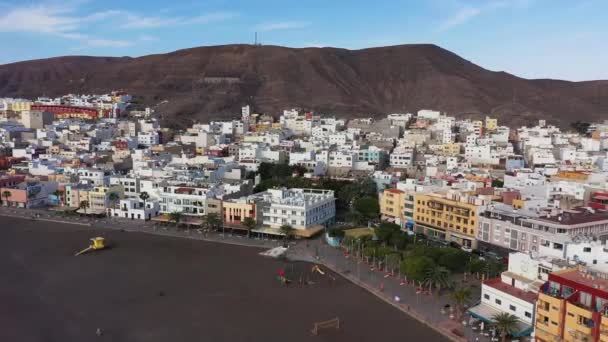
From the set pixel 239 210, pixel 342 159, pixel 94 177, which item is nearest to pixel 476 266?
pixel 239 210

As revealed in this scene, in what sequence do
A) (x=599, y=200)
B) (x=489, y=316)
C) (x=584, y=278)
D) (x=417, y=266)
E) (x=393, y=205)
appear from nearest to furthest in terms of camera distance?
(x=584, y=278)
(x=489, y=316)
(x=417, y=266)
(x=599, y=200)
(x=393, y=205)

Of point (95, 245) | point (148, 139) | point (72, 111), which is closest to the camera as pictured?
point (95, 245)

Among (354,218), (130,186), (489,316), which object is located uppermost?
(130,186)

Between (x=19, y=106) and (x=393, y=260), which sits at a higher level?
Result: (x=19, y=106)

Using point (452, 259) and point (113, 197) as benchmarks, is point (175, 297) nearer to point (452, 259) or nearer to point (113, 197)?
point (452, 259)

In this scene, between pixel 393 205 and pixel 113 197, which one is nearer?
pixel 393 205

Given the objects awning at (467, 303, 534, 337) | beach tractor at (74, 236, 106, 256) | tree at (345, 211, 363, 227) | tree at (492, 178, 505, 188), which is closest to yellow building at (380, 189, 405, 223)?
tree at (345, 211, 363, 227)

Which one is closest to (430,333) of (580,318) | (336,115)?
(580,318)
